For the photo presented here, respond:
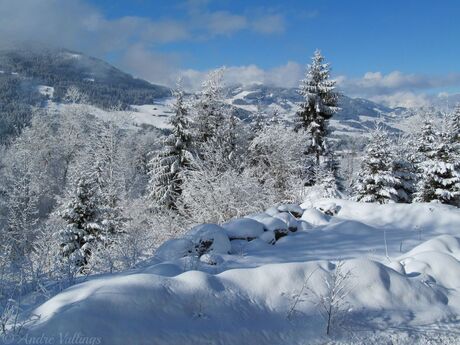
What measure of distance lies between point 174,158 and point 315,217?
53.1 feet

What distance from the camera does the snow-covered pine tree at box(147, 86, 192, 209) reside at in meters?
24.9

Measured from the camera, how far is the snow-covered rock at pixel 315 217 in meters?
10.1

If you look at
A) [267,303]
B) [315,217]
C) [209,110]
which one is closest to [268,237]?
[315,217]

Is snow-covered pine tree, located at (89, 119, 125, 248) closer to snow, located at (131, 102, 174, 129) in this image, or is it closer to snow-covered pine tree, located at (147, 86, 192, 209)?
snow-covered pine tree, located at (147, 86, 192, 209)

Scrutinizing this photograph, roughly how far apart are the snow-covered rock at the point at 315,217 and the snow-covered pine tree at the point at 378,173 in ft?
41.8

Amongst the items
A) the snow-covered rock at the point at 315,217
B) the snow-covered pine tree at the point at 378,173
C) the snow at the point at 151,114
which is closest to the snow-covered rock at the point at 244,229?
the snow-covered rock at the point at 315,217

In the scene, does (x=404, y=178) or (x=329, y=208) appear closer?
(x=329, y=208)

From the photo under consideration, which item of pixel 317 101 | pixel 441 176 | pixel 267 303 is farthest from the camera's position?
pixel 317 101

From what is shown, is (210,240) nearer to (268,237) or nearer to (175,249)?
(175,249)

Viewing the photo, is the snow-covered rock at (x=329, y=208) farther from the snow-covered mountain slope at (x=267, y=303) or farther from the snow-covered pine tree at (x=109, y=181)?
the snow-covered pine tree at (x=109, y=181)

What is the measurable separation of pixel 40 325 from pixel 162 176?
22294 mm

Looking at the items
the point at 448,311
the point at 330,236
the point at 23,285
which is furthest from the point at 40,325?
the point at 330,236

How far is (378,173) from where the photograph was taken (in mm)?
22172

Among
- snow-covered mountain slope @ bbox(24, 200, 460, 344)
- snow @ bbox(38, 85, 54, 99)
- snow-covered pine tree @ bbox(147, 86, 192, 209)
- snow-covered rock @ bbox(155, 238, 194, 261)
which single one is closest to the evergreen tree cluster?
snow-covered pine tree @ bbox(147, 86, 192, 209)
